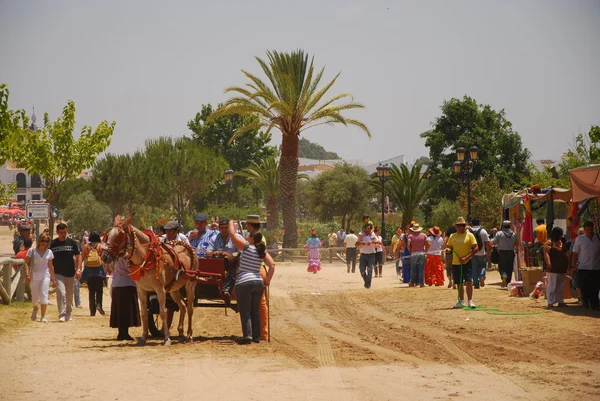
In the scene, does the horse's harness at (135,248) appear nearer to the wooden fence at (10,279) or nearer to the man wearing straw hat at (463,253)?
the wooden fence at (10,279)

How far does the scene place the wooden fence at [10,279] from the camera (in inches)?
779

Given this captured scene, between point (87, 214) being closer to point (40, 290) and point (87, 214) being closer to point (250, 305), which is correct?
point (40, 290)

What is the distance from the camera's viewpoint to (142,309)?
1416 cm

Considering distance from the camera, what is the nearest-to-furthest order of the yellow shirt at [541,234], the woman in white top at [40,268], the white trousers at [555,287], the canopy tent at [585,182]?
1. the woman in white top at [40,268]
2. the canopy tent at [585,182]
3. the white trousers at [555,287]
4. the yellow shirt at [541,234]

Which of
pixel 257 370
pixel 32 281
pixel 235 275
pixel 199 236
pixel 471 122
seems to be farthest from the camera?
pixel 471 122

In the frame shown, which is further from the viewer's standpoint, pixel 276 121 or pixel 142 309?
pixel 276 121

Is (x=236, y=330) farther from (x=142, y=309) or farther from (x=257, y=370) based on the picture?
(x=257, y=370)

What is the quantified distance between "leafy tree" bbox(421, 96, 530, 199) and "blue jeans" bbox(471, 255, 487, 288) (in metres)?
33.9

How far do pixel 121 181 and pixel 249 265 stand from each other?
5782 cm

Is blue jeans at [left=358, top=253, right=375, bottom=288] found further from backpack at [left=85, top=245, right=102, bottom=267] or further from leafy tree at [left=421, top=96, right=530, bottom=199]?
leafy tree at [left=421, top=96, right=530, bottom=199]

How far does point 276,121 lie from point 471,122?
2094 centimetres

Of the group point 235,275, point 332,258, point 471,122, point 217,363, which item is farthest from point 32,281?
point 471,122

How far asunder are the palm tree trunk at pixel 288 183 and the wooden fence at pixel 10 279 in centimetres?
2331

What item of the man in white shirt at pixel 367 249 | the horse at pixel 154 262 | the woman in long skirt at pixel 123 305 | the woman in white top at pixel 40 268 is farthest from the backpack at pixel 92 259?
the man in white shirt at pixel 367 249
